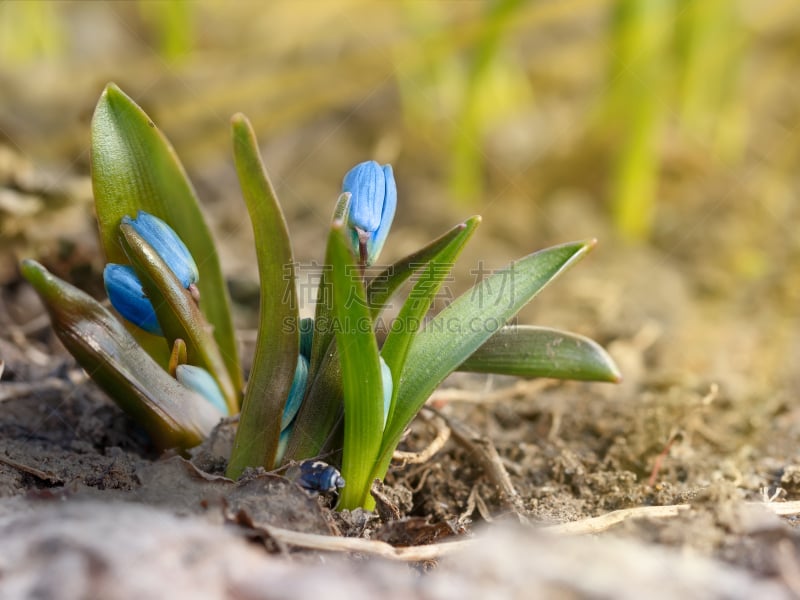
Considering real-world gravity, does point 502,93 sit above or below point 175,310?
above

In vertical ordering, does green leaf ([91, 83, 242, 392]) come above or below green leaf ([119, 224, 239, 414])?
above

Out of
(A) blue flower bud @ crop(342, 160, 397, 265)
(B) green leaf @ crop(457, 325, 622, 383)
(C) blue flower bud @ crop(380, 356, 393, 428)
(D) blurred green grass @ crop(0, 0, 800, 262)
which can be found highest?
(D) blurred green grass @ crop(0, 0, 800, 262)

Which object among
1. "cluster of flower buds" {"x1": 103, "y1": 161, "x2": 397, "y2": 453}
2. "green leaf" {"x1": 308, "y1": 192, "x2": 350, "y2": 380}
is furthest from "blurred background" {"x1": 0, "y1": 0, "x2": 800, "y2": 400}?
"green leaf" {"x1": 308, "y1": 192, "x2": 350, "y2": 380}

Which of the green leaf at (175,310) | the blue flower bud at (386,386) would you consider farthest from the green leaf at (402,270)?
the green leaf at (175,310)

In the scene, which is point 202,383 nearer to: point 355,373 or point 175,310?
point 175,310

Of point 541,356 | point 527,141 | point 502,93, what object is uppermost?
point 502,93

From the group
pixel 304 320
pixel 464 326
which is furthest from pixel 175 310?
pixel 464 326

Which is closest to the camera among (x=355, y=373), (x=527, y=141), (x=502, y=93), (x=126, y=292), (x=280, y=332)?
(x=355, y=373)

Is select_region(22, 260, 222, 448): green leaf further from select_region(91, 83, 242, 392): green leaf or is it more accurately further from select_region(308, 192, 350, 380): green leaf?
select_region(308, 192, 350, 380): green leaf

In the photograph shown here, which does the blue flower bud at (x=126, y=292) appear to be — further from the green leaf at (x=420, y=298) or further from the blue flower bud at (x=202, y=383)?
the green leaf at (x=420, y=298)
